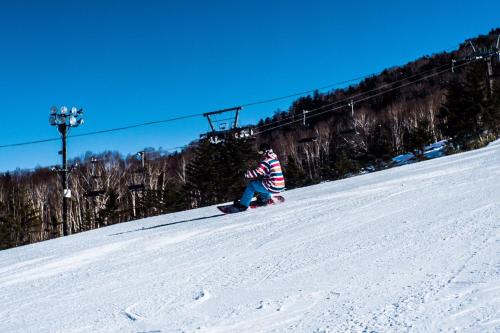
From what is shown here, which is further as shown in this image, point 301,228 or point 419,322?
point 301,228

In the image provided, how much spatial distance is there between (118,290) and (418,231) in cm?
292

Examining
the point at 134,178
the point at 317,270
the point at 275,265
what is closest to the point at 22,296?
the point at 275,265

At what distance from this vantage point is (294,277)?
344 cm

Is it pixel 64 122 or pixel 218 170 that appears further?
pixel 218 170

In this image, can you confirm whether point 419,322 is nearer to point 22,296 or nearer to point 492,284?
point 492,284

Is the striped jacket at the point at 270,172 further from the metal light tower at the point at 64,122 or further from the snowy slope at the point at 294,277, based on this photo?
the metal light tower at the point at 64,122

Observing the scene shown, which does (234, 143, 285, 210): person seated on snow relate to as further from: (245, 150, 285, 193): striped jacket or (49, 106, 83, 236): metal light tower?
(49, 106, 83, 236): metal light tower

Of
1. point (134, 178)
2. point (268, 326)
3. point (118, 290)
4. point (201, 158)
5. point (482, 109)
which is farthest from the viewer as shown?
point (134, 178)

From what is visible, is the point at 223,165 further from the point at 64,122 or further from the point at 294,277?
the point at 294,277

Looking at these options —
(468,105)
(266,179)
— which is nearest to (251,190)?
(266,179)

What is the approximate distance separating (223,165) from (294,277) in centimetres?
4159

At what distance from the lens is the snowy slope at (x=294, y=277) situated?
99.4 inches

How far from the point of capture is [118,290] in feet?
12.7

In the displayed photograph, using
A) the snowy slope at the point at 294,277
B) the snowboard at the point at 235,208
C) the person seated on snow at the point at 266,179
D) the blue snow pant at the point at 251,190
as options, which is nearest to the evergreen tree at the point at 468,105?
the snowboard at the point at 235,208
